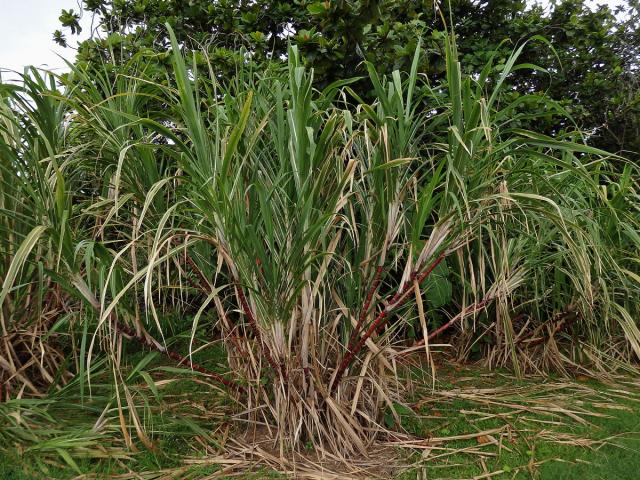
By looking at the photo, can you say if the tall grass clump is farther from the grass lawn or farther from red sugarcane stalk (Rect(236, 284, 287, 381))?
the grass lawn

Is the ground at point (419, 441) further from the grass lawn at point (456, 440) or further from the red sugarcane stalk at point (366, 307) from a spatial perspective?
the red sugarcane stalk at point (366, 307)

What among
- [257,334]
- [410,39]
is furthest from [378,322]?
[410,39]

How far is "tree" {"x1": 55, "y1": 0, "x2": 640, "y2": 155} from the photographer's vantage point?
3.79 m

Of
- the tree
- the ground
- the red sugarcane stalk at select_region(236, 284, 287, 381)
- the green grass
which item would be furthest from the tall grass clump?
the tree

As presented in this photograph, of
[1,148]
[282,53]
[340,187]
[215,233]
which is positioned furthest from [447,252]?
[282,53]

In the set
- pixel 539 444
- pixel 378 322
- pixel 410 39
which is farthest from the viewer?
pixel 410 39

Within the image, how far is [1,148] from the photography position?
2.08 meters

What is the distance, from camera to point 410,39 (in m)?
3.77

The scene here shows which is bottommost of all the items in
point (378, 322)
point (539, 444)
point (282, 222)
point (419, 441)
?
point (539, 444)

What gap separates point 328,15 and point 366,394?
8.64 ft

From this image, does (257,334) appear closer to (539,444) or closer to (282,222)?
(282,222)

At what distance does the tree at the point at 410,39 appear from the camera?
379cm

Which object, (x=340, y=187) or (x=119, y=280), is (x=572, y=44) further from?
(x=119, y=280)

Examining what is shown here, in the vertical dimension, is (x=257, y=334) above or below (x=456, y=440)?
above
